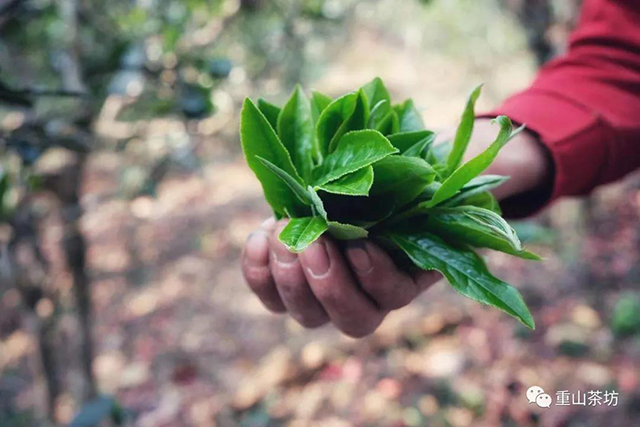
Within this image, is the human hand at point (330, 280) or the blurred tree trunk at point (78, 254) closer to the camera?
the human hand at point (330, 280)

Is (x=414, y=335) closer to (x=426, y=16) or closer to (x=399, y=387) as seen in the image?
(x=399, y=387)

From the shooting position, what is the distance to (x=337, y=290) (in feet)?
2.81

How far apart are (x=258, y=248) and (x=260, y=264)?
0.03 meters

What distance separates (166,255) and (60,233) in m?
2.30

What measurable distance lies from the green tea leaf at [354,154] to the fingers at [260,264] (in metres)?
0.18

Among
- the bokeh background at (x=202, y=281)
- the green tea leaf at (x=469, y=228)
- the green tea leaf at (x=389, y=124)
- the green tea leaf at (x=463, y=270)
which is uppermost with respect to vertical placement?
the green tea leaf at (x=389, y=124)

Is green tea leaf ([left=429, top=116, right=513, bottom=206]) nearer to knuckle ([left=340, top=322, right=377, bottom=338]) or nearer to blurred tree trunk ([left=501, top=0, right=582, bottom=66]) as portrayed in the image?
knuckle ([left=340, top=322, right=377, bottom=338])

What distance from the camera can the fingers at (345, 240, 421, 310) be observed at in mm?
805

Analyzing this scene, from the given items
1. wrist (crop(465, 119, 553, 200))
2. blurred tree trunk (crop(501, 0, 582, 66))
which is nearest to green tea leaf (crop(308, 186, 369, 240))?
wrist (crop(465, 119, 553, 200))

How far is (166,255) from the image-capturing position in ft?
14.0

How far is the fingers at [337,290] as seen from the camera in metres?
0.81

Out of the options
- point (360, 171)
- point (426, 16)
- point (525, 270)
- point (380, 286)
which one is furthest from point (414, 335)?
point (426, 16)

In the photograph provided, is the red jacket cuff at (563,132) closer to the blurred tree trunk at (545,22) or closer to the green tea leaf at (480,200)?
the green tea leaf at (480,200)

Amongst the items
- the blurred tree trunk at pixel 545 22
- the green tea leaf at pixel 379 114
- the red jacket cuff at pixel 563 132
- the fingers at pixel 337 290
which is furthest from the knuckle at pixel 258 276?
the blurred tree trunk at pixel 545 22
